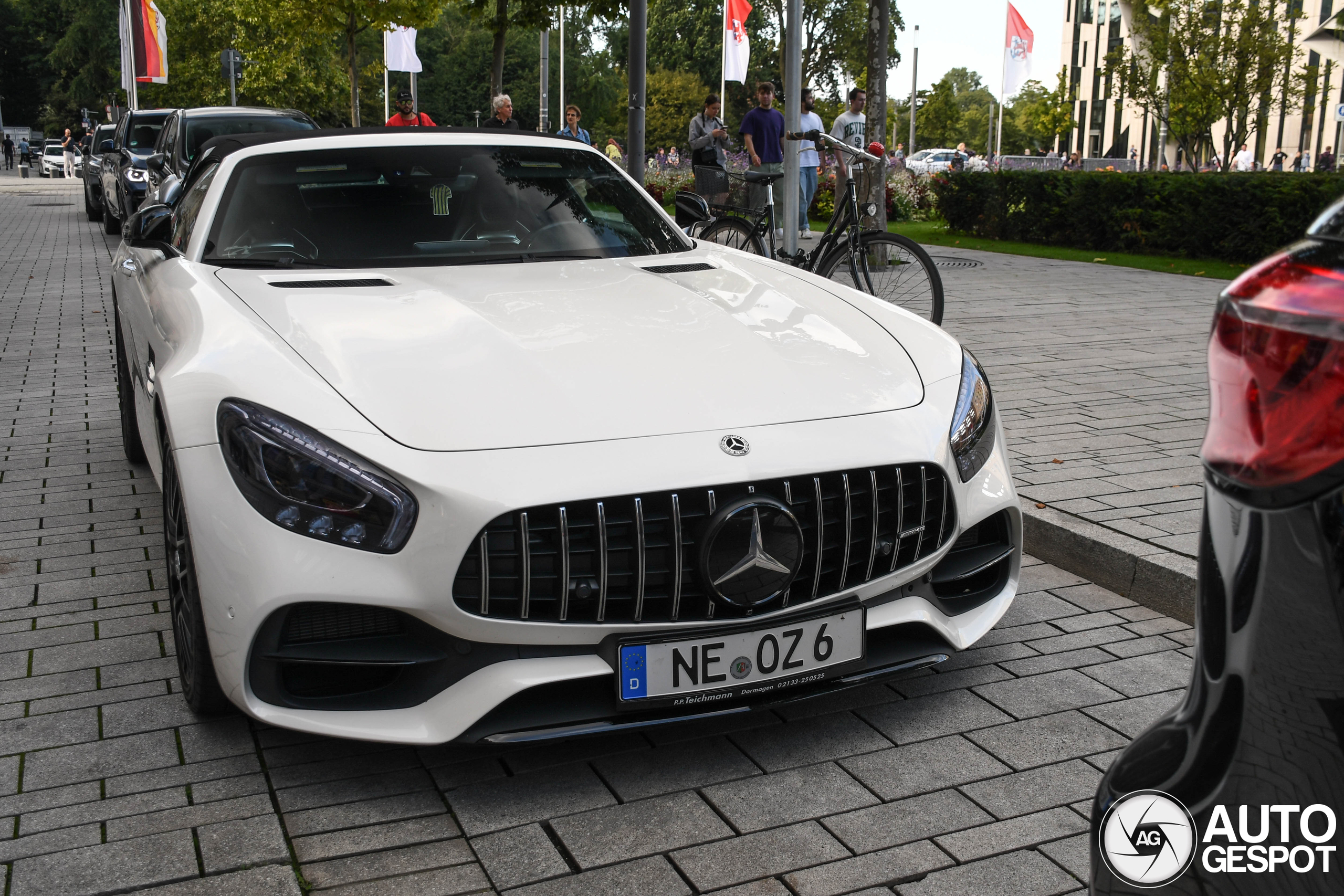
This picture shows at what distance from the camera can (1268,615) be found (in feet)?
3.72

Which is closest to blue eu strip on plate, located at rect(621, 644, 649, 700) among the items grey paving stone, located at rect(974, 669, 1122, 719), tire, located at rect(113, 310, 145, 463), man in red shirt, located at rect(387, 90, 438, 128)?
grey paving stone, located at rect(974, 669, 1122, 719)

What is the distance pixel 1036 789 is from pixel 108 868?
1899 mm

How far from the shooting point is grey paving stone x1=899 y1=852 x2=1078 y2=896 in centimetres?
232

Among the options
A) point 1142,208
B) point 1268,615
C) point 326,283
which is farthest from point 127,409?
point 1142,208

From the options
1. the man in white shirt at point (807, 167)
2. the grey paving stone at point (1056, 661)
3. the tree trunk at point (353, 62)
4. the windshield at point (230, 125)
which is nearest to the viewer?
the grey paving stone at point (1056, 661)

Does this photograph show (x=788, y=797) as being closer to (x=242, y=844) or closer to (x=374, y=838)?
(x=374, y=838)

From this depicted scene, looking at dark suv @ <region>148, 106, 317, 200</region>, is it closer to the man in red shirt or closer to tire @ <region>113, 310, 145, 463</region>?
the man in red shirt

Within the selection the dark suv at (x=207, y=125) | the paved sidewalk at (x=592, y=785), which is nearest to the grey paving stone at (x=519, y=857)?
the paved sidewalk at (x=592, y=785)

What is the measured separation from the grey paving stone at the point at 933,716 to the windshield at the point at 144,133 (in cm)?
1649

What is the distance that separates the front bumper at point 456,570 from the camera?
2.46 meters

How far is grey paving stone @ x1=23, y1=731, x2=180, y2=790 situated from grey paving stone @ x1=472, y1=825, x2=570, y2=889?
32.6 inches

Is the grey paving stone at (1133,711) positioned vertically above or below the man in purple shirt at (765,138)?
below

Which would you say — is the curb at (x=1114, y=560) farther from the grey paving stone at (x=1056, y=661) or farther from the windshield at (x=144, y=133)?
the windshield at (x=144, y=133)

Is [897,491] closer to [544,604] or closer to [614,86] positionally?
[544,604]
